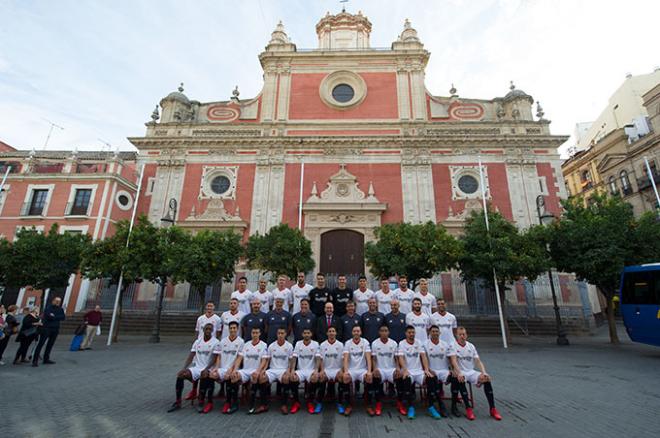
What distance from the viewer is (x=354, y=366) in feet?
17.9

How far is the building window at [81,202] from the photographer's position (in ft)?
68.3

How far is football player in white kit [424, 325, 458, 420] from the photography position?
5.05 m

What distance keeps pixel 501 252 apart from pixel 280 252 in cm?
913

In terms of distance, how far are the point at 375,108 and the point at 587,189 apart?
2097 centimetres

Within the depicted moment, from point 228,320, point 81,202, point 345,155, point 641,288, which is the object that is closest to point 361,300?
point 228,320

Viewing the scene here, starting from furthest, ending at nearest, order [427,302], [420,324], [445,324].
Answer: [427,302] → [420,324] → [445,324]

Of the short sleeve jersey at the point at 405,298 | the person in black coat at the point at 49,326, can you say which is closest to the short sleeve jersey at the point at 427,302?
the short sleeve jersey at the point at 405,298

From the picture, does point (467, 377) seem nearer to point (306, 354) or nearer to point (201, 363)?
point (306, 354)

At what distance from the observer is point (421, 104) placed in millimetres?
22422

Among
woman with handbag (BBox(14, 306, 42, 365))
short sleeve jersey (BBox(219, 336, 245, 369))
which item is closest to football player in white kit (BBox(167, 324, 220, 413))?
short sleeve jersey (BBox(219, 336, 245, 369))

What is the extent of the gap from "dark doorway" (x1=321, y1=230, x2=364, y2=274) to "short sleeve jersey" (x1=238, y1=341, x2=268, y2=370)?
1389 centimetres

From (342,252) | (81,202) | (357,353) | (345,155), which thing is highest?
(345,155)

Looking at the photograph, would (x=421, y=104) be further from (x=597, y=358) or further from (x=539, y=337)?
(x=597, y=358)

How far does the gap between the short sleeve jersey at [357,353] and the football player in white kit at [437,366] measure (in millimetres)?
989
